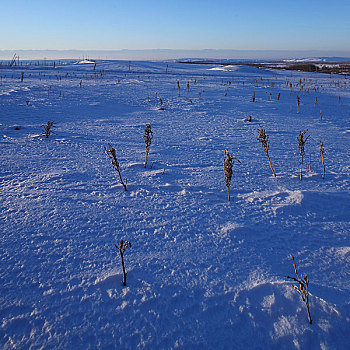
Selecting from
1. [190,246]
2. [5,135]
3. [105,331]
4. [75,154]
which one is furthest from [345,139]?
[5,135]

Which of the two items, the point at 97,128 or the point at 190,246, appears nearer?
the point at 190,246

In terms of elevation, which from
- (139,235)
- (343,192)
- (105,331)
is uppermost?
(343,192)

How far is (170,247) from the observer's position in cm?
153

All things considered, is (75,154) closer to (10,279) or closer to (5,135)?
(5,135)

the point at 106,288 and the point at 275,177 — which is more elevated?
the point at 275,177

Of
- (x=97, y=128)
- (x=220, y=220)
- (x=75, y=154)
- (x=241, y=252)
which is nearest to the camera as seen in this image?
(x=241, y=252)

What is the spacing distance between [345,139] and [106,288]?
3851mm

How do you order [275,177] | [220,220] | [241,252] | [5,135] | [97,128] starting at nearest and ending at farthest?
1. [241,252]
2. [220,220]
3. [275,177]
4. [5,135]
5. [97,128]

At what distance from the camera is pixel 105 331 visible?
107 cm

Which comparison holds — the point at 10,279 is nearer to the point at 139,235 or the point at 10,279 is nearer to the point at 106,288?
the point at 106,288

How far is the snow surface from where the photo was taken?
3.55 ft

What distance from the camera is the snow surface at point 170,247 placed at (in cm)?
108

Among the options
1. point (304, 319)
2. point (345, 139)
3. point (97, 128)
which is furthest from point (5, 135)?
point (345, 139)

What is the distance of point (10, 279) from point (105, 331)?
586 mm
